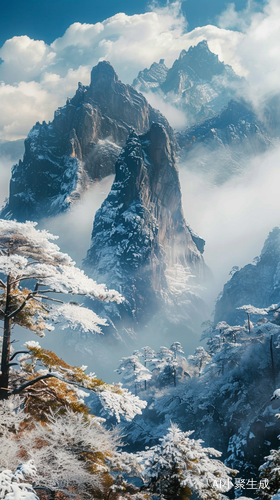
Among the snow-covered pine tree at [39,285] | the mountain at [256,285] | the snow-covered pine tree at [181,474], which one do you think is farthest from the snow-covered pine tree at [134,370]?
the mountain at [256,285]

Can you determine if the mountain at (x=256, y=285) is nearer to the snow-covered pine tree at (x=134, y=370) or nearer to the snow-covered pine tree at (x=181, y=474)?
the snow-covered pine tree at (x=134, y=370)

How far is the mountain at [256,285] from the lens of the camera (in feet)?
324

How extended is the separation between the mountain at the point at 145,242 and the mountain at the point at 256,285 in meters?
36.2

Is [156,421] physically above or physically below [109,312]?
below

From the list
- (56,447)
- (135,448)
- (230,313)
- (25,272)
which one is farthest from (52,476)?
(230,313)

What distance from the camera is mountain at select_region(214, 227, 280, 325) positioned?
9888 cm

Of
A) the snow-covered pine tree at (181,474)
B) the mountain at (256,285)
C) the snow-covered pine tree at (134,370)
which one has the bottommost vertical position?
the snow-covered pine tree at (181,474)

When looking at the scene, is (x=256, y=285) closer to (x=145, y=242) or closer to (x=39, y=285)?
(x=145, y=242)

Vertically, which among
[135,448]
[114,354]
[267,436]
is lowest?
[135,448]

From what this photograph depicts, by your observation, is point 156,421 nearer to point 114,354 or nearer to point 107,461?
point 107,461

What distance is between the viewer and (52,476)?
686cm

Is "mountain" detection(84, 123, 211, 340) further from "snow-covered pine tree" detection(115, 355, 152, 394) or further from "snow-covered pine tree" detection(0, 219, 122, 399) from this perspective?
"snow-covered pine tree" detection(0, 219, 122, 399)

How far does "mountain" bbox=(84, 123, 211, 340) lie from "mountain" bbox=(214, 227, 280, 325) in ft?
119

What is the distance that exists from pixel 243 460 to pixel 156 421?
1813 cm
